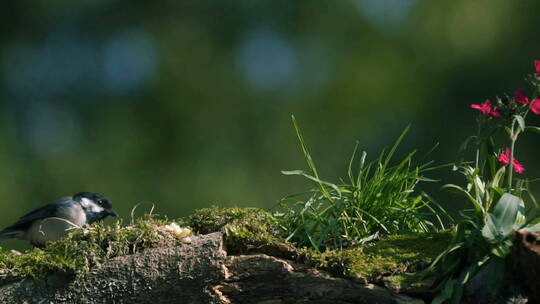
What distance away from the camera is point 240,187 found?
11125 millimetres

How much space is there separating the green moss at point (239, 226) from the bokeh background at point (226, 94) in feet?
21.4

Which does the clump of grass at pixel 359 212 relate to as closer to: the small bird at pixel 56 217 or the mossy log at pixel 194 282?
the mossy log at pixel 194 282

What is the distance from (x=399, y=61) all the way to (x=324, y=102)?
141cm

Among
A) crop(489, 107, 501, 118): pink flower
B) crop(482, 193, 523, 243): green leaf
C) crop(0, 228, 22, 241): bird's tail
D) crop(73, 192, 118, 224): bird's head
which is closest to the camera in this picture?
crop(482, 193, 523, 243): green leaf

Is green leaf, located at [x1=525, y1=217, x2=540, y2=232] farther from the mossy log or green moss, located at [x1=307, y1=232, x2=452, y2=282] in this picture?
the mossy log

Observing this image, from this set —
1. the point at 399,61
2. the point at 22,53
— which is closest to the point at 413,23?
the point at 399,61

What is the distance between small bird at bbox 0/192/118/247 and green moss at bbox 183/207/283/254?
1.37 metres

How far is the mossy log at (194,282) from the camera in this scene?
348cm

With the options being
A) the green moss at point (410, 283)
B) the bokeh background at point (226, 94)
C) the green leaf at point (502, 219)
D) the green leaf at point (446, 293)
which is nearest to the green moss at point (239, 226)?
the green moss at point (410, 283)

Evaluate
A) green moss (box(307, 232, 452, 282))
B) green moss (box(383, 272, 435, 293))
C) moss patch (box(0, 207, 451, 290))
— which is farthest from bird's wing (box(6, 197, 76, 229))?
green moss (box(383, 272, 435, 293))

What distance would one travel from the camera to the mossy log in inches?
137

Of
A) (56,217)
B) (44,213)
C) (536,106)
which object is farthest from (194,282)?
(44,213)

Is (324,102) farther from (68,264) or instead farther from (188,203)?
(68,264)

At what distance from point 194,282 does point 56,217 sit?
2127 mm
